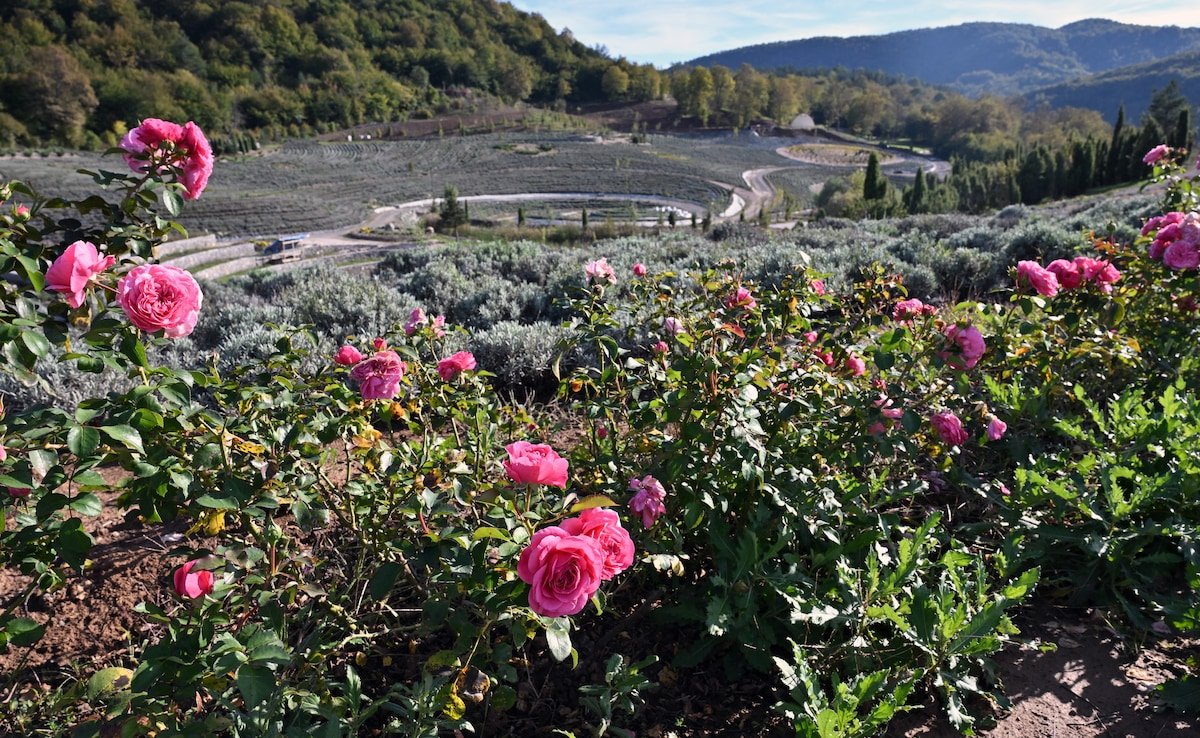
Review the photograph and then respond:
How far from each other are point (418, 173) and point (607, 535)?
6650 cm

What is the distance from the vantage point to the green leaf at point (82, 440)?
127 centimetres

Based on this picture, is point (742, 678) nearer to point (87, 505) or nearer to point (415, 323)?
point (415, 323)

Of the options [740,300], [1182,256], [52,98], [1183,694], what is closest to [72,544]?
[740,300]

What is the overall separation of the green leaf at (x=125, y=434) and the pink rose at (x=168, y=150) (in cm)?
74

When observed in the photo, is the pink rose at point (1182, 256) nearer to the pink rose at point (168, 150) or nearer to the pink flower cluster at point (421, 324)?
the pink flower cluster at point (421, 324)

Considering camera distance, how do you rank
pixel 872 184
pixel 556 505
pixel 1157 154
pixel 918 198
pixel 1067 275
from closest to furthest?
pixel 556 505, pixel 1067 275, pixel 1157 154, pixel 918 198, pixel 872 184

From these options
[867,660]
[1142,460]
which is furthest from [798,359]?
[1142,460]

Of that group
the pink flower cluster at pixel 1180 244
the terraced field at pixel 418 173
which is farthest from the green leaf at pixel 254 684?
the terraced field at pixel 418 173

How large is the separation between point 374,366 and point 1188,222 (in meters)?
3.84

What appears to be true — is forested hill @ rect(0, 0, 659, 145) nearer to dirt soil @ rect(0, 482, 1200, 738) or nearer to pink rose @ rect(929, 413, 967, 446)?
dirt soil @ rect(0, 482, 1200, 738)

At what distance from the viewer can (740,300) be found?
244cm

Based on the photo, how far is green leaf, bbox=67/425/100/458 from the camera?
50.1 inches

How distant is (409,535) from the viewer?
6.55 ft

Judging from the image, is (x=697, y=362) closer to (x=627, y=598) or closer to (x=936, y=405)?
(x=627, y=598)
